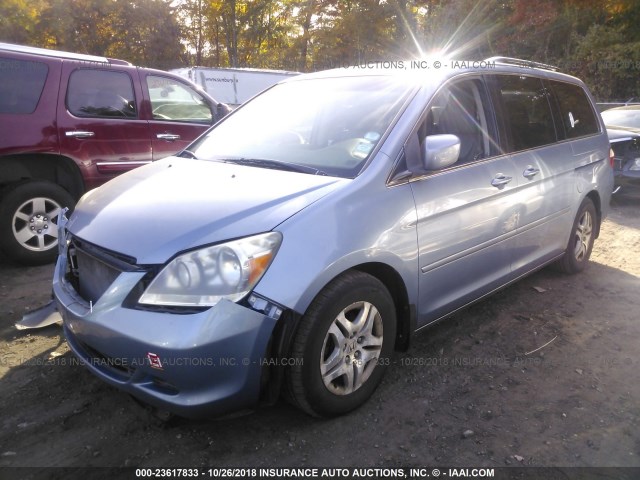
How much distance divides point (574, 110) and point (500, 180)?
6.06 feet

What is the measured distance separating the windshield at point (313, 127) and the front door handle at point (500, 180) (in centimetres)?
85

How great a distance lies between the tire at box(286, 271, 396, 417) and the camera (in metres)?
2.33

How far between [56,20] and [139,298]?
2681 cm

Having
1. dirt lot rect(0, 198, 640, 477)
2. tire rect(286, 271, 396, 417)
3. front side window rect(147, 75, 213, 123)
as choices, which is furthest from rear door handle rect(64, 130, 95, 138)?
tire rect(286, 271, 396, 417)

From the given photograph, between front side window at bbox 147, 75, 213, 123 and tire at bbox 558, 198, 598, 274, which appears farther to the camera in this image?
front side window at bbox 147, 75, 213, 123

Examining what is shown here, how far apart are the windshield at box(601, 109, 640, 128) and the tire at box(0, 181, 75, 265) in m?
8.90

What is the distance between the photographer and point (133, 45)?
1048 inches

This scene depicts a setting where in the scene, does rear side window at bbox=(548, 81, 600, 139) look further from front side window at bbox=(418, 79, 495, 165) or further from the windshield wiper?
the windshield wiper

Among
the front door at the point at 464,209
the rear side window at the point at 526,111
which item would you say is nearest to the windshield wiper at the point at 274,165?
the front door at the point at 464,209

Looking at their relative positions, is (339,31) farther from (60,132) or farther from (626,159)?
(60,132)

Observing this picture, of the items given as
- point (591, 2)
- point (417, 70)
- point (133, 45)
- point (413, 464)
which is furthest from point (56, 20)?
point (413, 464)

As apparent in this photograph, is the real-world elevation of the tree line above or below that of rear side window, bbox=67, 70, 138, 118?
above

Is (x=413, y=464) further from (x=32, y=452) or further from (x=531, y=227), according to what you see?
(x=531, y=227)

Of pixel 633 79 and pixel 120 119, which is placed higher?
pixel 633 79
